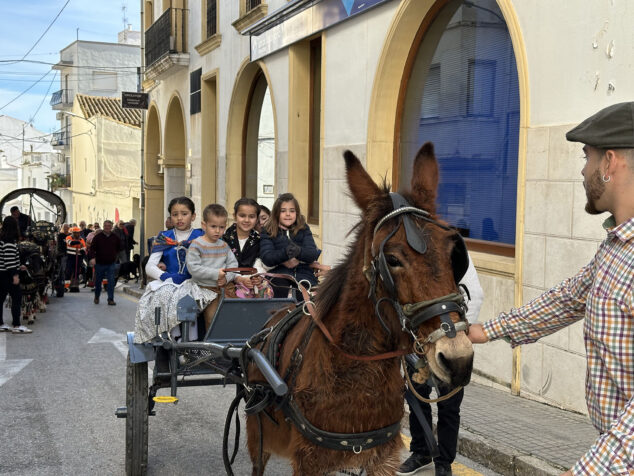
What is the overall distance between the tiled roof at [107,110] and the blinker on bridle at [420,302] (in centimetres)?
4143

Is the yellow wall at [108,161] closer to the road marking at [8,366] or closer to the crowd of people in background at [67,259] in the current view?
the crowd of people in background at [67,259]

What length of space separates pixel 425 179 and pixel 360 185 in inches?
11.5

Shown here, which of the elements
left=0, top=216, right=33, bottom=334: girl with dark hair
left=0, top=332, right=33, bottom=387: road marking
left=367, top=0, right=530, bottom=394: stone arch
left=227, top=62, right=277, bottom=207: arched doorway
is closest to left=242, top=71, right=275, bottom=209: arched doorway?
left=227, top=62, right=277, bottom=207: arched doorway

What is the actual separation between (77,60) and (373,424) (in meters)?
53.3

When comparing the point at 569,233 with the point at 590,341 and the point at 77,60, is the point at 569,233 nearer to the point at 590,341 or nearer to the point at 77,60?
the point at 590,341

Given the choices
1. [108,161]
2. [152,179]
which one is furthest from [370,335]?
[108,161]

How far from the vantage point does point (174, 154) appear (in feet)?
77.5

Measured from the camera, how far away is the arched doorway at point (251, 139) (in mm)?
15547

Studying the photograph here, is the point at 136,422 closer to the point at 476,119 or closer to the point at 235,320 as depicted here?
the point at 235,320

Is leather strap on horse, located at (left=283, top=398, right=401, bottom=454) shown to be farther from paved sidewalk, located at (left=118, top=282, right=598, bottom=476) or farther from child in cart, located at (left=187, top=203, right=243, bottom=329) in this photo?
paved sidewalk, located at (left=118, top=282, right=598, bottom=476)

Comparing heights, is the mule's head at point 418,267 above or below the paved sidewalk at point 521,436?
above

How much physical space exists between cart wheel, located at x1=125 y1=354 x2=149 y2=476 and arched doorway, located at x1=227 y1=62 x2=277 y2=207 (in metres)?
10.5

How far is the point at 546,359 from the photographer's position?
6.39 metres

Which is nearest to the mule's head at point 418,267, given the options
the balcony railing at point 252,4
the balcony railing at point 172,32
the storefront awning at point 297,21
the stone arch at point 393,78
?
the stone arch at point 393,78
